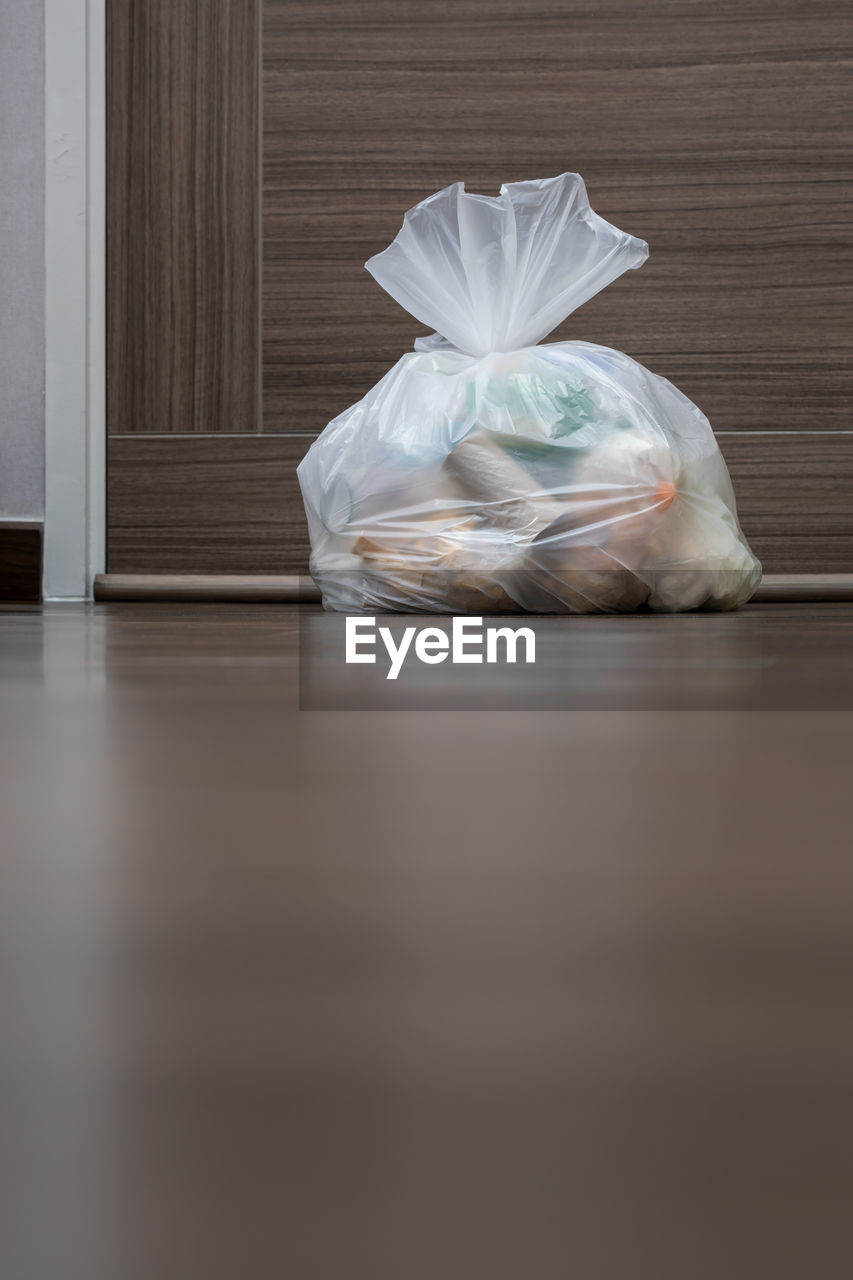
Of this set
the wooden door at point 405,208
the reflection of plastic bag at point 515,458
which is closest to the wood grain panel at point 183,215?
the wooden door at point 405,208

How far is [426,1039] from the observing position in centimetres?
8

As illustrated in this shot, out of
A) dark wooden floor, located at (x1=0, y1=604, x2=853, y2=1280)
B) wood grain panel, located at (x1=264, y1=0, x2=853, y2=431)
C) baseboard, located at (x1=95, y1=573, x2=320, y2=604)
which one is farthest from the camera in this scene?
wood grain panel, located at (x1=264, y1=0, x2=853, y2=431)

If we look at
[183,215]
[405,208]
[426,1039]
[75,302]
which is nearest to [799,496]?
[405,208]

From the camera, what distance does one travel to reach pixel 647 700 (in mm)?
387

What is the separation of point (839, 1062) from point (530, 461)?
1.22 metres

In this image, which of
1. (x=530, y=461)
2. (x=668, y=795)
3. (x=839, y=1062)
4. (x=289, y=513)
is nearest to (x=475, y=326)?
(x=530, y=461)

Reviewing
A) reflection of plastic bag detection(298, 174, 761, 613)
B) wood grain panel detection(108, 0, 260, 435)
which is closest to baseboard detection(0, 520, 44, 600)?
wood grain panel detection(108, 0, 260, 435)

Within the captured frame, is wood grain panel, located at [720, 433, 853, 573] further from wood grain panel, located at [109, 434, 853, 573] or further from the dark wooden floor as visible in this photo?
the dark wooden floor

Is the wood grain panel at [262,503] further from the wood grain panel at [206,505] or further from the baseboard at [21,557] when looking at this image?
the baseboard at [21,557]

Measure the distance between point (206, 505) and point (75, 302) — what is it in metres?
0.41

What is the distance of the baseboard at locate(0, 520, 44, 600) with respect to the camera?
2.13 m

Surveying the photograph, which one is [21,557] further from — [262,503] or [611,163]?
[611,163]

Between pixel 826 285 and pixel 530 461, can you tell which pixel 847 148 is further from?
pixel 530 461

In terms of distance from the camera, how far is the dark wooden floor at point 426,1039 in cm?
6
